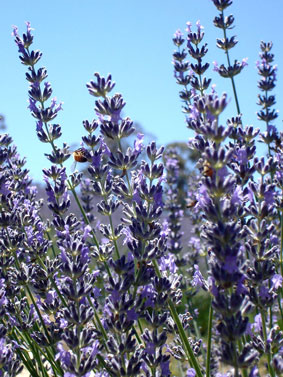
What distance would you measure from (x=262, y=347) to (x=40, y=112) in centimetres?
194

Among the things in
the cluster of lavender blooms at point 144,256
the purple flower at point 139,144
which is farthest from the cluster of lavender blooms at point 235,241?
the purple flower at point 139,144

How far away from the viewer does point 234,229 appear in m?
1.51

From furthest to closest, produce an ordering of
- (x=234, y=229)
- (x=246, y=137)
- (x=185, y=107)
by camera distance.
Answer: (x=185, y=107) → (x=246, y=137) → (x=234, y=229)

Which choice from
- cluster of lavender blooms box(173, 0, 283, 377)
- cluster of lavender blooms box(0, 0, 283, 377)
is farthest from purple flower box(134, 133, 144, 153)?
cluster of lavender blooms box(173, 0, 283, 377)

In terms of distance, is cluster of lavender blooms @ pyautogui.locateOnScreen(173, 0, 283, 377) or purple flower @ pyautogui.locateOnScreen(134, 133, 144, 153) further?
purple flower @ pyautogui.locateOnScreen(134, 133, 144, 153)

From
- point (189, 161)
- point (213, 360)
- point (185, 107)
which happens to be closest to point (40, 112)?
point (185, 107)

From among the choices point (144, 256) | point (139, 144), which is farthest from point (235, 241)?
point (139, 144)

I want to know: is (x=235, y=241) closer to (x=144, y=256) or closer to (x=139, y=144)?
(x=144, y=256)

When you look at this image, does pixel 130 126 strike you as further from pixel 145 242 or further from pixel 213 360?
pixel 213 360

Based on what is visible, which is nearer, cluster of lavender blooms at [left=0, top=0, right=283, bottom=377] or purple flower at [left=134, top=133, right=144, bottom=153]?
cluster of lavender blooms at [left=0, top=0, right=283, bottom=377]

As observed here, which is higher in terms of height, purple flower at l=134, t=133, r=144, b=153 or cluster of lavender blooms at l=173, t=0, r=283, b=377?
purple flower at l=134, t=133, r=144, b=153

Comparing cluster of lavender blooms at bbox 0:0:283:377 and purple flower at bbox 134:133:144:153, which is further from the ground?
purple flower at bbox 134:133:144:153

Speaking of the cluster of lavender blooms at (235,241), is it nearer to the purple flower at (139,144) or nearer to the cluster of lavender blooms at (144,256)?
the cluster of lavender blooms at (144,256)

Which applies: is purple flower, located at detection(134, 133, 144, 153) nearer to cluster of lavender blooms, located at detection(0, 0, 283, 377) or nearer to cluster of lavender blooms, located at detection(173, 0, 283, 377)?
cluster of lavender blooms, located at detection(0, 0, 283, 377)
